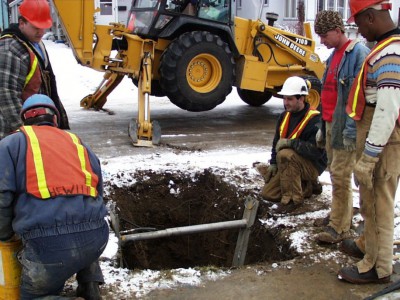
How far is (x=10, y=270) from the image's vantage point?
9.84 ft

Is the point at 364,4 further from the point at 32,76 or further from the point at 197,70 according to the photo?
the point at 197,70

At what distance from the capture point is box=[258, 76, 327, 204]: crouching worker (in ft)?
15.6

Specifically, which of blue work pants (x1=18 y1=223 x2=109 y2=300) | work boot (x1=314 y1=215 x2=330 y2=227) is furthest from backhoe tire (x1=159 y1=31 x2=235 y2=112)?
blue work pants (x1=18 y1=223 x2=109 y2=300)

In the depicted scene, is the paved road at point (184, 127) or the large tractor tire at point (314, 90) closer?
the paved road at point (184, 127)

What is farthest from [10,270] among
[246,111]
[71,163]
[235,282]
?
[246,111]

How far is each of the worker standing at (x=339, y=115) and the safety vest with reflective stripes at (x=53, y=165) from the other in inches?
84.4

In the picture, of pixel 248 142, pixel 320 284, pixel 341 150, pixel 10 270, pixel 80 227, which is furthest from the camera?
pixel 248 142

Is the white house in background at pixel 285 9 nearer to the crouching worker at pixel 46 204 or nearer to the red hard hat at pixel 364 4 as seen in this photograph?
the red hard hat at pixel 364 4

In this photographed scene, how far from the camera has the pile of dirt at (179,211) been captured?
18.1 ft

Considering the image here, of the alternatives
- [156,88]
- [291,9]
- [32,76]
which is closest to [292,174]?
[32,76]

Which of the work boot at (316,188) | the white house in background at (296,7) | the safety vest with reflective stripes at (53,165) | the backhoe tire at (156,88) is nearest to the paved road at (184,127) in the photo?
the backhoe tire at (156,88)

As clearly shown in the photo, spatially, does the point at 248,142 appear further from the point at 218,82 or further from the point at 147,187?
the point at 147,187

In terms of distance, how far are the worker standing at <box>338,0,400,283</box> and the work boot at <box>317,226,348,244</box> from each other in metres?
0.55

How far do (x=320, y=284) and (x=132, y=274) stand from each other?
1.41 m
